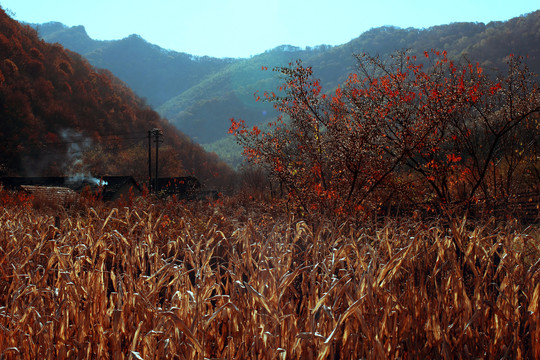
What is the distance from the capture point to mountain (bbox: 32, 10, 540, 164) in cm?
5753

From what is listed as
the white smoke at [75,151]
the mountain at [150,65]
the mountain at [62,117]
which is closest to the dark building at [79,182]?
the mountain at [62,117]

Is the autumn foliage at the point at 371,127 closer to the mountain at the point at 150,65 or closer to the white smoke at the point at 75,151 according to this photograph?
the white smoke at the point at 75,151

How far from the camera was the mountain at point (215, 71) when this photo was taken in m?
57.5

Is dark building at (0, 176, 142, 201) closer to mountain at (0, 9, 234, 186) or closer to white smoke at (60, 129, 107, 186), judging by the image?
mountain at (0, 9, 234, 186)

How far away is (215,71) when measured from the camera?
12369cm

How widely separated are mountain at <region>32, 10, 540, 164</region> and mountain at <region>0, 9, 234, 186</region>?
19607mm

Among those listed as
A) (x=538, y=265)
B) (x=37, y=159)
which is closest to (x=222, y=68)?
(x=37, y=159)

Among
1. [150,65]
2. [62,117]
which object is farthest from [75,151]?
[150,65]

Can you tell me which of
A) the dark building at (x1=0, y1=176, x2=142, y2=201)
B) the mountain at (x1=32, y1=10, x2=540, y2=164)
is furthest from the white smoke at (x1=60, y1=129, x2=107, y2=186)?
the mountain at (x1=32, y1=10, x2=540, y2=164)

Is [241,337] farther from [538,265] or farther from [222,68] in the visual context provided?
[222,68]

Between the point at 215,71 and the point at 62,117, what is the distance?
3521 inches

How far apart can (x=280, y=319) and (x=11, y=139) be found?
117ft

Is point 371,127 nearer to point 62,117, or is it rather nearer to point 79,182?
point 79,182

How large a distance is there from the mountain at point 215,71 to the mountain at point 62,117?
19.6 metres
